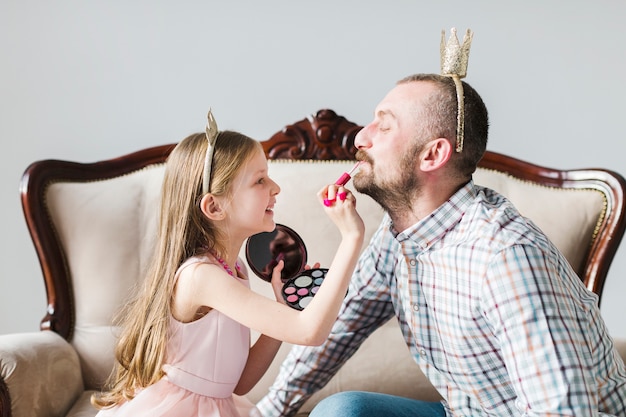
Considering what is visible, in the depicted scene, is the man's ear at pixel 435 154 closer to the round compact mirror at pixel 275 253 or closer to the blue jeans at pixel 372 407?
the round compact mirror at pixel 275 253

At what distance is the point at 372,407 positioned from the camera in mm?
1510

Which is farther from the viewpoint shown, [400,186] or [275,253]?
[275,253]

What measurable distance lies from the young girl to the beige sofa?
553 mm

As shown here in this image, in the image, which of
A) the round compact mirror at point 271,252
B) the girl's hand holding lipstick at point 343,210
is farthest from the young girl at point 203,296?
the round compact mirror at point 271,252

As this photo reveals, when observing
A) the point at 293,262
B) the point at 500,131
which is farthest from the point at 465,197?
the point at 500,131

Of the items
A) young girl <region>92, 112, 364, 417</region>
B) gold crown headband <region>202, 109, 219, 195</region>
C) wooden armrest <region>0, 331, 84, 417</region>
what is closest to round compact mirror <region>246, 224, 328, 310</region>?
young girl <region>92, 112, 364, 417</region>

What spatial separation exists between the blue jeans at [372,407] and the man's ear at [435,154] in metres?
0.51

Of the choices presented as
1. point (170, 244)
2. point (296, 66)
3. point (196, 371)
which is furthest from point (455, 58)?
point (296, 66)

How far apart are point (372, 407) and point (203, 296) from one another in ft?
1.44

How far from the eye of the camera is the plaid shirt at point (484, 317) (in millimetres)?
1176

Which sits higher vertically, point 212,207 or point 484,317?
point 212,207

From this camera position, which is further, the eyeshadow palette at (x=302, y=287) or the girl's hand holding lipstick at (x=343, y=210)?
the eyeshadow palette at (x=302, y=287)

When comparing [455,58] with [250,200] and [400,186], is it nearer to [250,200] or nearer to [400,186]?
[400,186]

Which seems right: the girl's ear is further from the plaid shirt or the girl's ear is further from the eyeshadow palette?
the plaid shirt
